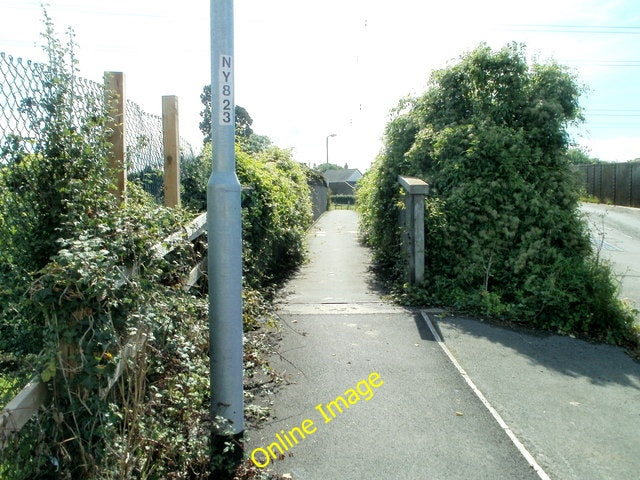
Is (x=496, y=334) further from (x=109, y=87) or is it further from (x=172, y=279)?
(x=109, y=87)

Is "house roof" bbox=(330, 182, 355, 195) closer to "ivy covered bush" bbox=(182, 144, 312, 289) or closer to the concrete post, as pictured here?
"ivy covered bush" bbox=(182, 144, 312, 289)

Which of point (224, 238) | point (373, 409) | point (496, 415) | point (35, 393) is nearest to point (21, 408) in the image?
point (35, 393)

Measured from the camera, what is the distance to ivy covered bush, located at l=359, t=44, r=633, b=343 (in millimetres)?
6441

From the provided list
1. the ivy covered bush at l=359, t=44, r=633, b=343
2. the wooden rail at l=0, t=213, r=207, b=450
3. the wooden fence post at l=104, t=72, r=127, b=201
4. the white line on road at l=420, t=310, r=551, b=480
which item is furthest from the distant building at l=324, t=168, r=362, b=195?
the wooden rail at l=0, t=213, r=207, b=450

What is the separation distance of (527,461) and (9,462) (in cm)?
298

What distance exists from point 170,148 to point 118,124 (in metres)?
1.34

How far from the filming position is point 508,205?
7211 mm

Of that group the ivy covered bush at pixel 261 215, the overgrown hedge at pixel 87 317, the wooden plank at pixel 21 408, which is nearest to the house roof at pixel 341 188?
the ivy covered bush at pixel 261 215

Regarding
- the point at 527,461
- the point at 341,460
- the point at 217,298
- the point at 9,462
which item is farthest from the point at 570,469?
the point at 9,462

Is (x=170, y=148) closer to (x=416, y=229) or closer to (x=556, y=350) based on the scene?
(x=416, y=229)

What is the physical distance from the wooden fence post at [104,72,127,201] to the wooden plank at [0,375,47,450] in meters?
1.72

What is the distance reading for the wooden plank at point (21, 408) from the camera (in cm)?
203

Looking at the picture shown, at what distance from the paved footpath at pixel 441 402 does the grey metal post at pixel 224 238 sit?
0.66 metres

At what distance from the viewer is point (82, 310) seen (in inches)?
94.1
